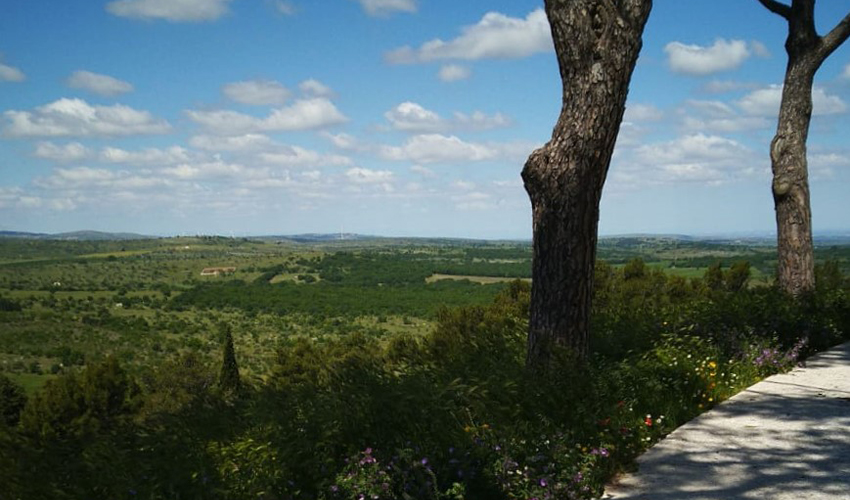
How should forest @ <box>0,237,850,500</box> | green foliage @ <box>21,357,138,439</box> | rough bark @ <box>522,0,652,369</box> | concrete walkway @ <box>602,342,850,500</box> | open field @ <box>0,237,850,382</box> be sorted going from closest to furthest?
forest @ <box>0,237,850,500</box>
concrete walkway @ <box>602,342,850,500</box>
rough bark @ <box>522,0,652,369</box>
green foliage @ <box>21,357,138,439</box>
open field @ <box>0,237,850,382</box>

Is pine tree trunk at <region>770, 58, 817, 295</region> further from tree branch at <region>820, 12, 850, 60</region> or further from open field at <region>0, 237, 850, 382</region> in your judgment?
open field at <region>0, 237, 850, 382</region>

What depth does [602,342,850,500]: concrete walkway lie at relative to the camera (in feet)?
13.8

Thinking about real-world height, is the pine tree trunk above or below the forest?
above

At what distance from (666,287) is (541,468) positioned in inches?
962

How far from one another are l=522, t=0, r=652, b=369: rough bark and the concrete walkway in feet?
3.81

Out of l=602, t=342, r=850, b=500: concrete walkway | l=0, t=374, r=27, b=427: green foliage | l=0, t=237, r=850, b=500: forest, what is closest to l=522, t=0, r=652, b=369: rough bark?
l=0, t=237, r=850, b=500: forest

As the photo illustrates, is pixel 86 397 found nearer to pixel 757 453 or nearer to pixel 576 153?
pixel 576 153

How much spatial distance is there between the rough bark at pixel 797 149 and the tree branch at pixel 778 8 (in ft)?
0.36

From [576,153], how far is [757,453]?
8.51 ft

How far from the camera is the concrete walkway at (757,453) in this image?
13.8ft

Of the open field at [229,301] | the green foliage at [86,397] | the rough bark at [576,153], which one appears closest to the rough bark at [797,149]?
the rough bark at [576,153]

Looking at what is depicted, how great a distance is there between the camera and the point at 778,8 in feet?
33.7

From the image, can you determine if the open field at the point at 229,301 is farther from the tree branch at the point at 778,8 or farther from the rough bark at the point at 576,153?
the rough bark at the point at 576,153

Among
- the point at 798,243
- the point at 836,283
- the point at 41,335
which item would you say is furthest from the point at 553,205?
the point at 41,335
